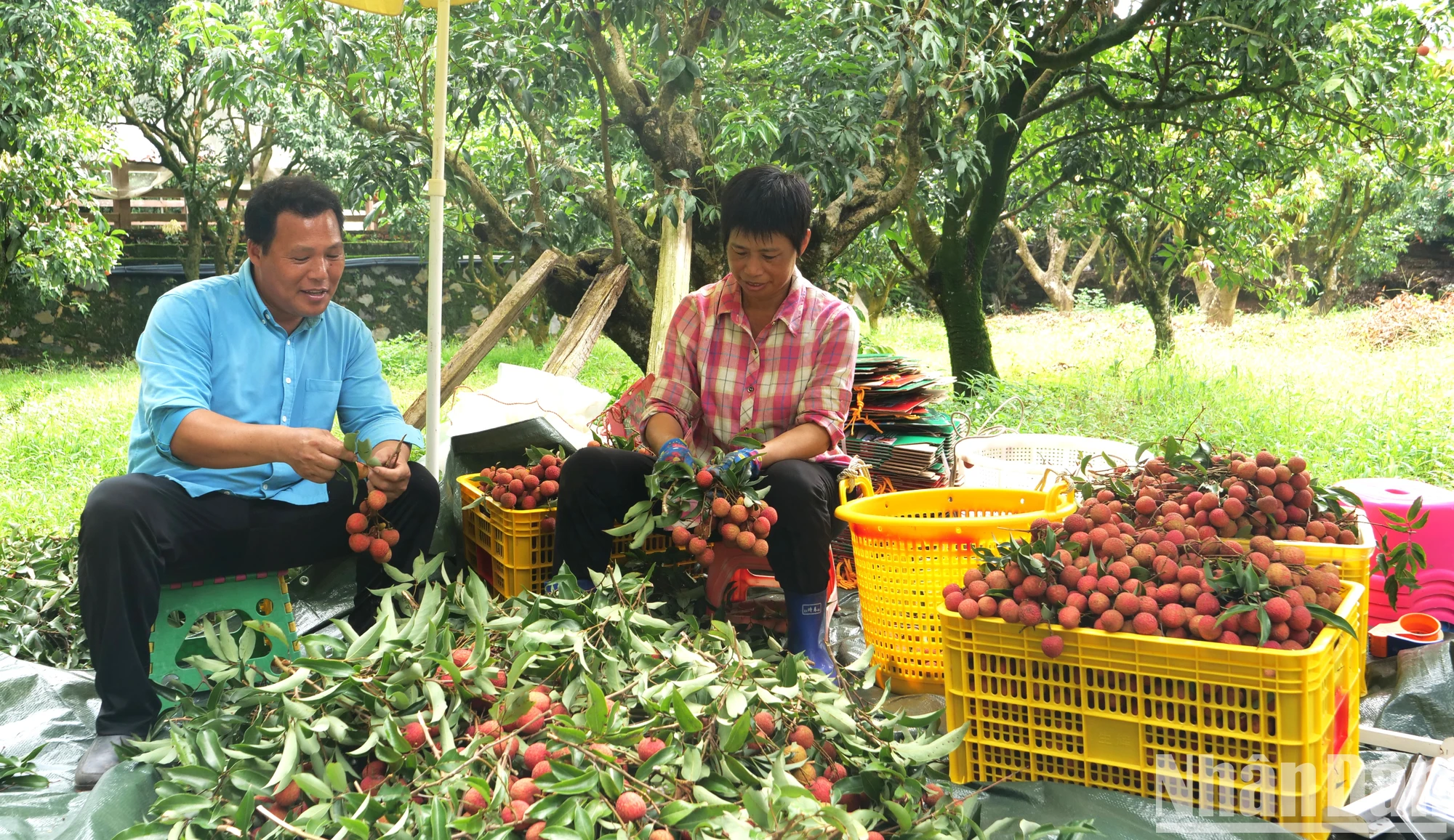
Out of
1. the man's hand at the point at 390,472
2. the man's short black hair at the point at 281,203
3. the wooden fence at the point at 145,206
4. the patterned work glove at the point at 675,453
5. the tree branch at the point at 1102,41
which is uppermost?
the tree branch at the point at 1102,41

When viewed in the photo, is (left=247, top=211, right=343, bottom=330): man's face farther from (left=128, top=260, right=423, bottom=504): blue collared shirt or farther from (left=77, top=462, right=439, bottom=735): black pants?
(left=77, top=462, right=439, bottom=735): black pants

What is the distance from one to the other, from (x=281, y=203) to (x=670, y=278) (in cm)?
172

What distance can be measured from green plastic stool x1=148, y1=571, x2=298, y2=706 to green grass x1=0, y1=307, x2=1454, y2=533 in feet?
5.80

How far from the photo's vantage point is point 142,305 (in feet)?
27.5

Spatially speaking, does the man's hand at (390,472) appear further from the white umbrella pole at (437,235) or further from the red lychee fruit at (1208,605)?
the red lychee fruit at (1208,605)

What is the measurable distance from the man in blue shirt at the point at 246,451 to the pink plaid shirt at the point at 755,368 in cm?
61

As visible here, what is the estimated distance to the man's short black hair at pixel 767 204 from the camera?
80.4 inches

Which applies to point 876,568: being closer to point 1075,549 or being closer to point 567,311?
point 1075,549

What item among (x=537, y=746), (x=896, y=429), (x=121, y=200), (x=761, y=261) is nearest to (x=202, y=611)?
(x=537, y=746)

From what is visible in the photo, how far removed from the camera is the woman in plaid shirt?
2021mm

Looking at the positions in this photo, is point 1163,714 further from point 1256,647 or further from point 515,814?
point 515,814

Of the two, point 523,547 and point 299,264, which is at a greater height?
point 299,264

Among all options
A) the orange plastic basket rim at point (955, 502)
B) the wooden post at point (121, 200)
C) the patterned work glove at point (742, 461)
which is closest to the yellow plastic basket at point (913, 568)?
the orange plastic basket rim at point (955, 502)

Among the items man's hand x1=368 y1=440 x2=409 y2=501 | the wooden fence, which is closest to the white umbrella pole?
man's hand x1=368 y1=440 x2=409 y2=501
